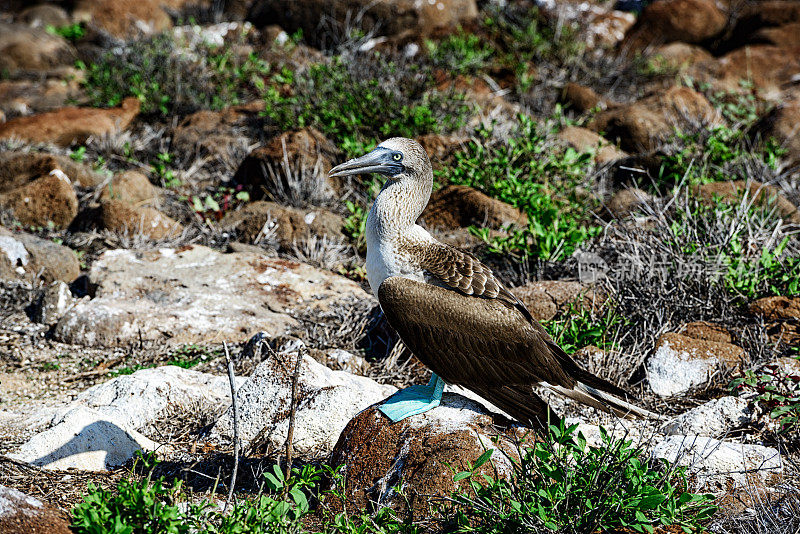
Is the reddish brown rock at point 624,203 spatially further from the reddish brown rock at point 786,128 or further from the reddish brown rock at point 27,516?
the reddish brown rock at point 27,516

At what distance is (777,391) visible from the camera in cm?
363

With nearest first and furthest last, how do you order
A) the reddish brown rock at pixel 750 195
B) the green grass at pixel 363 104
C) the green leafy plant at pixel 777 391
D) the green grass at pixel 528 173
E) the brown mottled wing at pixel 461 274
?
1. the brown mottled wing at pixel 461 274
2. the green leafy plant at pixel 777 391
3. the reddish brown rock at pixel 750 195
4. the green grass at pixel 528 173
5. the green grass at pixel 363 104

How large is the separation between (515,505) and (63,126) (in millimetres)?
7201

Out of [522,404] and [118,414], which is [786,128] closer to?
[522,404]

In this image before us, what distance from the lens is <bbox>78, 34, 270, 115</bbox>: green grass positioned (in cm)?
879

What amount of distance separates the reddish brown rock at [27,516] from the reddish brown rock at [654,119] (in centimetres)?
637

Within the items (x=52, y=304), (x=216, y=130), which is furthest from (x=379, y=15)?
(x=52, y=304)

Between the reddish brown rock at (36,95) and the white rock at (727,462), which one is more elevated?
the reddish brown rock at (36,95)

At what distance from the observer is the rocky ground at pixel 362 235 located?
3.36 metres

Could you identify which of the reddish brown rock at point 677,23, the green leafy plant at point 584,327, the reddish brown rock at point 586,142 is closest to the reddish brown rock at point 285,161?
the reddish brown rock at point 586,142

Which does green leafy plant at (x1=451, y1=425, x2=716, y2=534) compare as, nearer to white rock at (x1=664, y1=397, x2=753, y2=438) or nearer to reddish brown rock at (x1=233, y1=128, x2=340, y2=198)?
white rock at (x1=664, y1=397, x2=753, y2=438)

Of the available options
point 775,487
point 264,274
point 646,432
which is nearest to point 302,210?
point 264,274

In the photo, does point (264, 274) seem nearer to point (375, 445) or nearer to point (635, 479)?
point (375, 445)

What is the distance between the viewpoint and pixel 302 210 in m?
6.61
